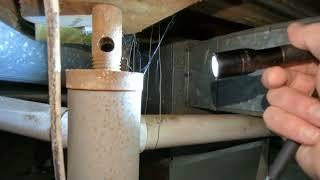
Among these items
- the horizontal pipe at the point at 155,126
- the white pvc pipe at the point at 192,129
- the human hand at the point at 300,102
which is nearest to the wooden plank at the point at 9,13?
the horizontal pipe at the point at 155,126

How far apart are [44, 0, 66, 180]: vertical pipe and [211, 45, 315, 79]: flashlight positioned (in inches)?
9.5

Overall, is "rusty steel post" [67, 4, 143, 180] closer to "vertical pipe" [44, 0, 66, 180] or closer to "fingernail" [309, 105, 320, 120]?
"vertical pipe" [44, 0, 66, 180]

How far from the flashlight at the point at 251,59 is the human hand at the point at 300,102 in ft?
0.06

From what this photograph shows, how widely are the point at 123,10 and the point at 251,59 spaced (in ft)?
0.88

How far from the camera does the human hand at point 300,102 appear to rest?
19.8 inches

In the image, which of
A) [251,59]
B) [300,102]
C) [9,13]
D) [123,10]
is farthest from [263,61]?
[9,13]

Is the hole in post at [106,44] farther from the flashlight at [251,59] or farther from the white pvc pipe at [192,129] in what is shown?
the white pvc pipe at [192,129]

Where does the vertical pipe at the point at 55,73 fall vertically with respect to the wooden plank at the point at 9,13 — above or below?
below

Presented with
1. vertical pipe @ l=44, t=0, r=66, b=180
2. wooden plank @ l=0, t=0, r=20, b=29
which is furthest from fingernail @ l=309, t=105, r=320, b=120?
wooden plank @ l=0, t=0, r=20, b=29

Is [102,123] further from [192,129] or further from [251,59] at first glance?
[192,129]

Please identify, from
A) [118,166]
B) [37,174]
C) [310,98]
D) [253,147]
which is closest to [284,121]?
[310,98]

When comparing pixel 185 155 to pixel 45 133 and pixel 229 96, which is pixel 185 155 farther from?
pixel 45 133

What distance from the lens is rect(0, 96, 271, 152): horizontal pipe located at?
0.84m

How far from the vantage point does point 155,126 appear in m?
0.88
